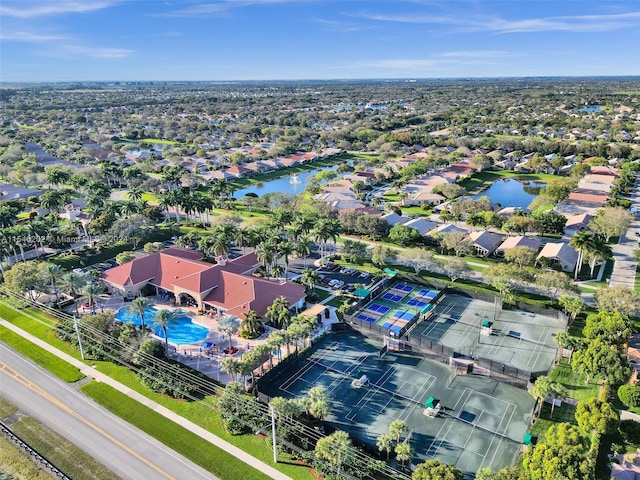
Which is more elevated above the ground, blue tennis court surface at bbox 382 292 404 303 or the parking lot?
the parking lot

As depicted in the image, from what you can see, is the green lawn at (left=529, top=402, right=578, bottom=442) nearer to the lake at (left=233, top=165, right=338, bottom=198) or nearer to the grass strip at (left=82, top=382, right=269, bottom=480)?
the grass strip at (left=82, top=382, right=269, bottom=480)

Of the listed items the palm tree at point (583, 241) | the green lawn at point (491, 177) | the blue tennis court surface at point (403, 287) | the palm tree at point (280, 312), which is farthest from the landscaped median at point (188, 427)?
the green lawn at point (491, 177)

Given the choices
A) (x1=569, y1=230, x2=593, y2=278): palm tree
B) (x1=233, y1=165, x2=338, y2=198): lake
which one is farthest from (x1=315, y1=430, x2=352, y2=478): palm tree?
(x1=233, y1=165, x2=338, y2=198): lake

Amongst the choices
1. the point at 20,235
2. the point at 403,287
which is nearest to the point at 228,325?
the point at 403,287

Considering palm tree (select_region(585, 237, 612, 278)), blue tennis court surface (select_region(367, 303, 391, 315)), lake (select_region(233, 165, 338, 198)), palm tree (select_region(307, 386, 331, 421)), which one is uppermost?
palm tree (select_region(585, 237, 612, 278))

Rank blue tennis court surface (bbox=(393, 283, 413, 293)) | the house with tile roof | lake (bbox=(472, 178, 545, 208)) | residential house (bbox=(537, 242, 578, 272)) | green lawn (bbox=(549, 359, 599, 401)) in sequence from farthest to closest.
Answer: lake (bbox=(472, 178, 545, 208))
residential house (bbox=(537, 242, 578, 272))
blue tennis court surface (bbox=(393, 283, 413, 293))
the house with tile roof
green lawn (bbox=(549, 359, 599, 401))

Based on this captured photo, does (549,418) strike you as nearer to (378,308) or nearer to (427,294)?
(378,308)
